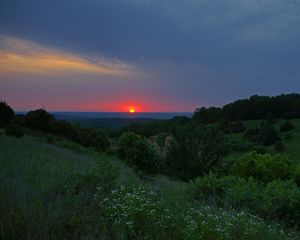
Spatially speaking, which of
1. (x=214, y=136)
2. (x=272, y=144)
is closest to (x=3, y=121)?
(x=214, y=136)

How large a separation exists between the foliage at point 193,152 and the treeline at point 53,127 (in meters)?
6.92

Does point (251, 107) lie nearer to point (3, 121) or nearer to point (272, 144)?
point (272, 144)

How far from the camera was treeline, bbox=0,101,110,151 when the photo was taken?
37.5 m

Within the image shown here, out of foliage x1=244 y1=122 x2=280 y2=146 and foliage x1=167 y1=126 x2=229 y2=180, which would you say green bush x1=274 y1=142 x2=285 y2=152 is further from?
foliage x1=167 y1=126 x2=229 y2=180

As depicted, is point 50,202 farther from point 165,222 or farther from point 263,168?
point 263,168

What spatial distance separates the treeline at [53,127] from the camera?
123 feet

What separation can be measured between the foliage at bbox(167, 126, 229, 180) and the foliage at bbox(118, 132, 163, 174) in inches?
329

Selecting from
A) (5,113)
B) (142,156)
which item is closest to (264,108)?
(5,113)

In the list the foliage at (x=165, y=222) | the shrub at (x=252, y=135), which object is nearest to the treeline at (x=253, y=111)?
the shrub at (x=252, y=135)

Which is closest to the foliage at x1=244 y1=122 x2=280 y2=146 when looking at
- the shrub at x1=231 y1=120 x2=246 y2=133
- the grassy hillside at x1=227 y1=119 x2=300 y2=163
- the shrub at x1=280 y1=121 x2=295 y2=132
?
the grassy hillside at x1=227 y1=119 x2=300 y2=163

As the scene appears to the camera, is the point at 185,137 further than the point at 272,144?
No

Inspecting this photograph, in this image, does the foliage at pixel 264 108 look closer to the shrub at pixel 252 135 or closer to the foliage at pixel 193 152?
the shrub at pixel 252 135

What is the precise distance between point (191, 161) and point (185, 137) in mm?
2135

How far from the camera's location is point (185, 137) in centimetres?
3350
